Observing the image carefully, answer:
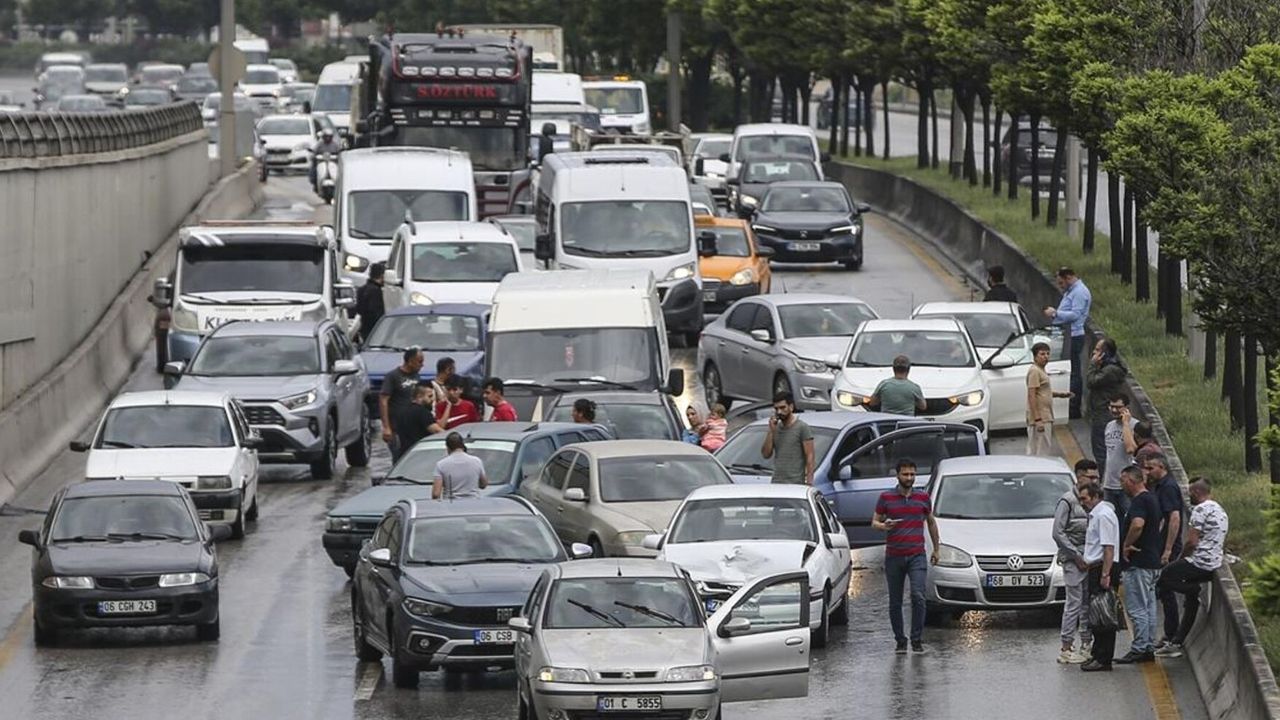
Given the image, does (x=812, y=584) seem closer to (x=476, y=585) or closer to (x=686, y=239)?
(x=476, y=585)

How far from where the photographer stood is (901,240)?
53.5 metres

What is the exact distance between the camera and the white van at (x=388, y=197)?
137 ft

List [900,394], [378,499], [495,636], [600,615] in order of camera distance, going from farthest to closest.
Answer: [900,394]
[378,499]
[495,636]
[600,615]

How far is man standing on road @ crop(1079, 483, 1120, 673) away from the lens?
19922 millimetres

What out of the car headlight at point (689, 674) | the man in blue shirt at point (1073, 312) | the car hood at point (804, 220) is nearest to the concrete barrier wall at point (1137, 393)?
the man in blue shirt at point (1073, 312)

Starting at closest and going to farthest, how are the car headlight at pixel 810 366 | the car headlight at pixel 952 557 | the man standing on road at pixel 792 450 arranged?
the car headlight at pixel 952 557
the man standing on road at pixel 792 450
the car headlight at pixel 810 366

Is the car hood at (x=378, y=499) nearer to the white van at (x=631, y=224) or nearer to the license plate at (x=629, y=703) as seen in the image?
the license plate at (x=629, y=703)

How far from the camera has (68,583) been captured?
2159cm

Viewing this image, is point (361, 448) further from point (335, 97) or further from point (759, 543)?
point (335, 97)

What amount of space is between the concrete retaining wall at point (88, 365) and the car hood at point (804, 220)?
34.9ft

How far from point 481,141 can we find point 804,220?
5.93 metres

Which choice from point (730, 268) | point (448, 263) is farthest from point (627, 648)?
point (730, 268)

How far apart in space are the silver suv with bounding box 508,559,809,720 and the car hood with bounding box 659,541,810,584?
1971mm

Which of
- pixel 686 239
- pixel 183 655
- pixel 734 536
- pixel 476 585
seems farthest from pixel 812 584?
pixel 686 239
